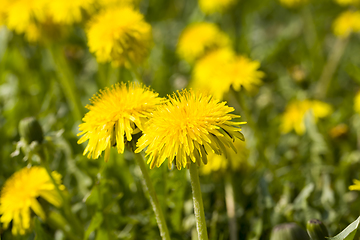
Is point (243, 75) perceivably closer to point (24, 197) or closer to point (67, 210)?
point (67, 210)

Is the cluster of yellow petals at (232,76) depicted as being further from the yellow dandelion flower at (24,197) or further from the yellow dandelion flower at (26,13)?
the yellow dandelion flower at (26,13)

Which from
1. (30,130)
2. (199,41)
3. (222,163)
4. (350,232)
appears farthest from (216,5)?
(350,232)

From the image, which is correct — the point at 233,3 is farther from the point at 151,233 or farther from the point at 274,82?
the point at 151,233

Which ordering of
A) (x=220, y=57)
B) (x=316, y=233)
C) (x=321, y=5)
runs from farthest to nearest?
(x=321, y=5)
(x=220, y=57)
(x=316, y=233)

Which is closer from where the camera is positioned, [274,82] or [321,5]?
[274,82]

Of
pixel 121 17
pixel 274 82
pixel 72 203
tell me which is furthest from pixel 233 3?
pixel 72 203

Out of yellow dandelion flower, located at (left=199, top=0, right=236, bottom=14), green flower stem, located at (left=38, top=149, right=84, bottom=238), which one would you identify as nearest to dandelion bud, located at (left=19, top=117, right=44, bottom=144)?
green flower stem, located at (left=38, top=149, right=84, bottom=238)

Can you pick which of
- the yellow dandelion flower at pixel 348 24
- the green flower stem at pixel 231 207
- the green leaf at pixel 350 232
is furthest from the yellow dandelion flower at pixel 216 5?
the green leaf at pixel 350 232
